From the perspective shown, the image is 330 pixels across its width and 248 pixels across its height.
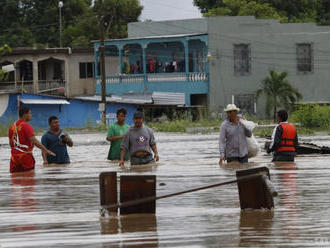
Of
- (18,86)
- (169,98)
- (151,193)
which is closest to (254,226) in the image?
(151,193)

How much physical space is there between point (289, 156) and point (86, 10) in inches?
2094

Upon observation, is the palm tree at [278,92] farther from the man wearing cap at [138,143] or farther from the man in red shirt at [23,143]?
the man in red shirt at [23,143]

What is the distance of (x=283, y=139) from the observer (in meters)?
14.9

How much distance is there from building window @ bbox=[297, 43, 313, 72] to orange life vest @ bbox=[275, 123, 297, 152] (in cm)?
3801

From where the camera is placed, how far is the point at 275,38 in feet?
172

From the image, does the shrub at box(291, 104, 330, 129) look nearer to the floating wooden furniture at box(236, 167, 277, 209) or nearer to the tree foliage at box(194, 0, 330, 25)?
the tree foliage at box(194, 0, 330, 25)

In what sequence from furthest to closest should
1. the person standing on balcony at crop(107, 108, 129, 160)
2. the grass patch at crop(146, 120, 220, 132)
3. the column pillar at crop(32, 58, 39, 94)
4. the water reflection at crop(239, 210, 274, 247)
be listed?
the column pillar at crop(32, 58, 39, 94) → the grass patch at crop(146, 120, 220, 132) → the person standing on balcony at crop(107, 108, 129, 160) → the water reflection at crop(239, 210, 274, 247)

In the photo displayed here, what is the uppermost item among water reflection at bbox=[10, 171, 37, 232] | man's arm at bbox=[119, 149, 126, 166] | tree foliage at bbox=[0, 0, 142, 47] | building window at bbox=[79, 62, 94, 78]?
tree foliage at bbox=[0, 0, 142, 47]

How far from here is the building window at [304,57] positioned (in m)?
52.5

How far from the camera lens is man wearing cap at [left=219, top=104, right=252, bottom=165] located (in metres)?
14.4

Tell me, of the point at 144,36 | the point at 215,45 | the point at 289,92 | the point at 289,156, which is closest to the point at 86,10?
the point at 144,36

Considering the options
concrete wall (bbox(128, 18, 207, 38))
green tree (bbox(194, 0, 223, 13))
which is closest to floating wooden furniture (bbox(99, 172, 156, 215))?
concrete wall (bbox(128, 18, 207, 38))

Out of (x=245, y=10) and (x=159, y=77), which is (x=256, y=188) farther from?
(x=245, y=10)

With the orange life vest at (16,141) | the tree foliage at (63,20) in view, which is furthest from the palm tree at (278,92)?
the orange life vest at (16,141)
